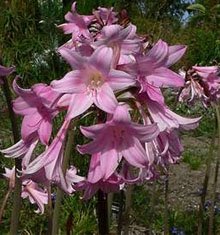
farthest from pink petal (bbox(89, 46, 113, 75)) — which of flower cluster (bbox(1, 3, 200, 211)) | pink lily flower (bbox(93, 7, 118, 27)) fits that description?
pink lily flower (bbox(93, 7, 118, 27))

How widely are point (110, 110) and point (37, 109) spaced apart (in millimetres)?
209

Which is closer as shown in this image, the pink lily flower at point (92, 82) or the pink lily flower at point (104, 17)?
the pink lily flower at point (92, 82)

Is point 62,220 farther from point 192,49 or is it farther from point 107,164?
point 192,49

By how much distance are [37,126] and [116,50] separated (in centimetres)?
25

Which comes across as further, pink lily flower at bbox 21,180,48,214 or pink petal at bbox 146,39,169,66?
pink lily flower at bbox 21,180,48,214

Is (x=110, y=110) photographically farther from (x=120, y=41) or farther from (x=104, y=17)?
(x=104, y=17)

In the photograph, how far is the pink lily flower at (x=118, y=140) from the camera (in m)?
1.62

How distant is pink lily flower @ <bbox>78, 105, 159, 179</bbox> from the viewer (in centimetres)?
162

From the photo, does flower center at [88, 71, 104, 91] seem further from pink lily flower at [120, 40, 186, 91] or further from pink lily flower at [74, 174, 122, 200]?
pink lily flower at [74, 174, 122, 200]

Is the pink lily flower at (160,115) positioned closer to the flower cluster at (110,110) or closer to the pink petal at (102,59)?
the flower cluster at (110,110)

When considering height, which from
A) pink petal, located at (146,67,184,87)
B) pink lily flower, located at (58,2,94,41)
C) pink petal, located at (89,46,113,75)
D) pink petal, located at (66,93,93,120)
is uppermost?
pink petal, located at (89,46,113,75)

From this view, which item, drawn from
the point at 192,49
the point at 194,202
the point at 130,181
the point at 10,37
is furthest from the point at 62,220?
the point at 192,49

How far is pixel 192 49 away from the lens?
1549 cm

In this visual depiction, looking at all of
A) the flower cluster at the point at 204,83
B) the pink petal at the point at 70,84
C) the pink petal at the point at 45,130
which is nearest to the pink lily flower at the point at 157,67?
the pink petal at the point at 70,84
